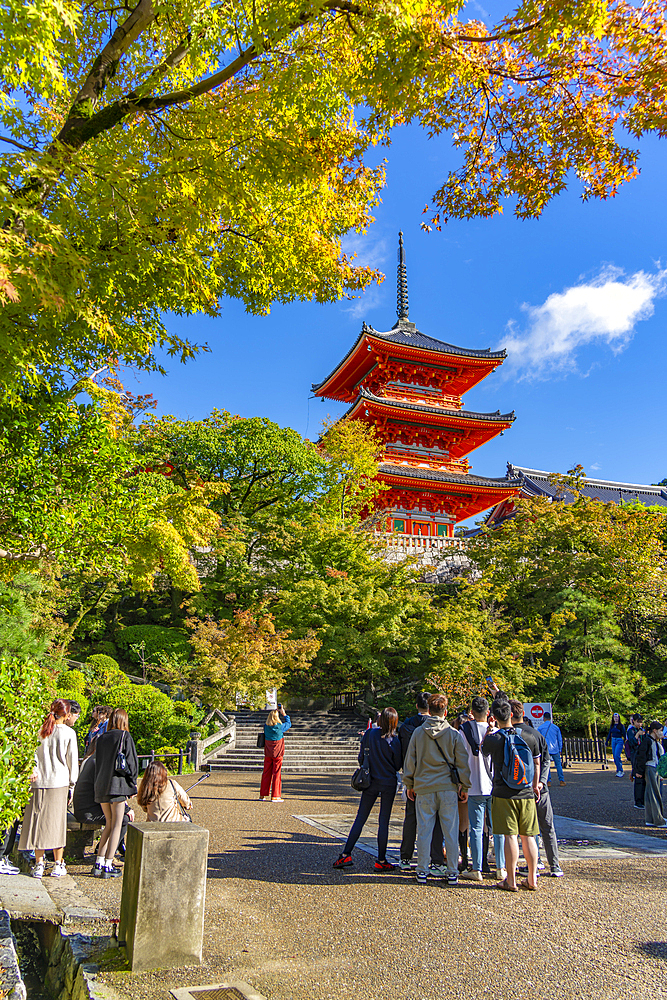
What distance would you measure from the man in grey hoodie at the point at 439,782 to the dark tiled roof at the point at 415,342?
23344mm

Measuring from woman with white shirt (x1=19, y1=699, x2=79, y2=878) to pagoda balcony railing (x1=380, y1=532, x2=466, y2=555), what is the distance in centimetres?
1748

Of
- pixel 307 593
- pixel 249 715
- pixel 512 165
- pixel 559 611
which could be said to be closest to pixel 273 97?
pixel 512 165

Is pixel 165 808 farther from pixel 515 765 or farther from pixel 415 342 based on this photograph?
pixel 415 342

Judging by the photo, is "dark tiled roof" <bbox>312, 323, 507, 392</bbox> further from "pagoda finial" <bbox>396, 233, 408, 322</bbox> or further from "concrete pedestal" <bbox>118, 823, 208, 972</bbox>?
"concrete pedestal" <bbox>118, 823, 208, 972</bbox>

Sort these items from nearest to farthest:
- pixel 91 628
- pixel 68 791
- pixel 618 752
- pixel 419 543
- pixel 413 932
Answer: pixel 413 932, pixel 68 791, pixel 618 752, pixel 91 628, pixel 419 543

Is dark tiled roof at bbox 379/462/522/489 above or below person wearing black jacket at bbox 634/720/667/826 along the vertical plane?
above

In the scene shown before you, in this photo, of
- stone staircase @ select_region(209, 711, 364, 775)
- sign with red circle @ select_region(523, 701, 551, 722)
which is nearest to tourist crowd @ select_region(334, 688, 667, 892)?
sign with red circle @ select_region(523, 701, 551, 722)

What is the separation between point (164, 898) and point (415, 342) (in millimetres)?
28654

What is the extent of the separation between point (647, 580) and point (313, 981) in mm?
18231

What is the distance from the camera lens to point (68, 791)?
5.52 metres

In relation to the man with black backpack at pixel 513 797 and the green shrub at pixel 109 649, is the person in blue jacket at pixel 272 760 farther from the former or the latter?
the green shrub at pixel 109 649

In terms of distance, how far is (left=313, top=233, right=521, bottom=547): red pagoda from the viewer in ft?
88.5

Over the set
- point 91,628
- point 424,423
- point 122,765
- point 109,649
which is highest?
point 424,423

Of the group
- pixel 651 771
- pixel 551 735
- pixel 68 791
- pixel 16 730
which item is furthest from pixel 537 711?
pixel 16 730
